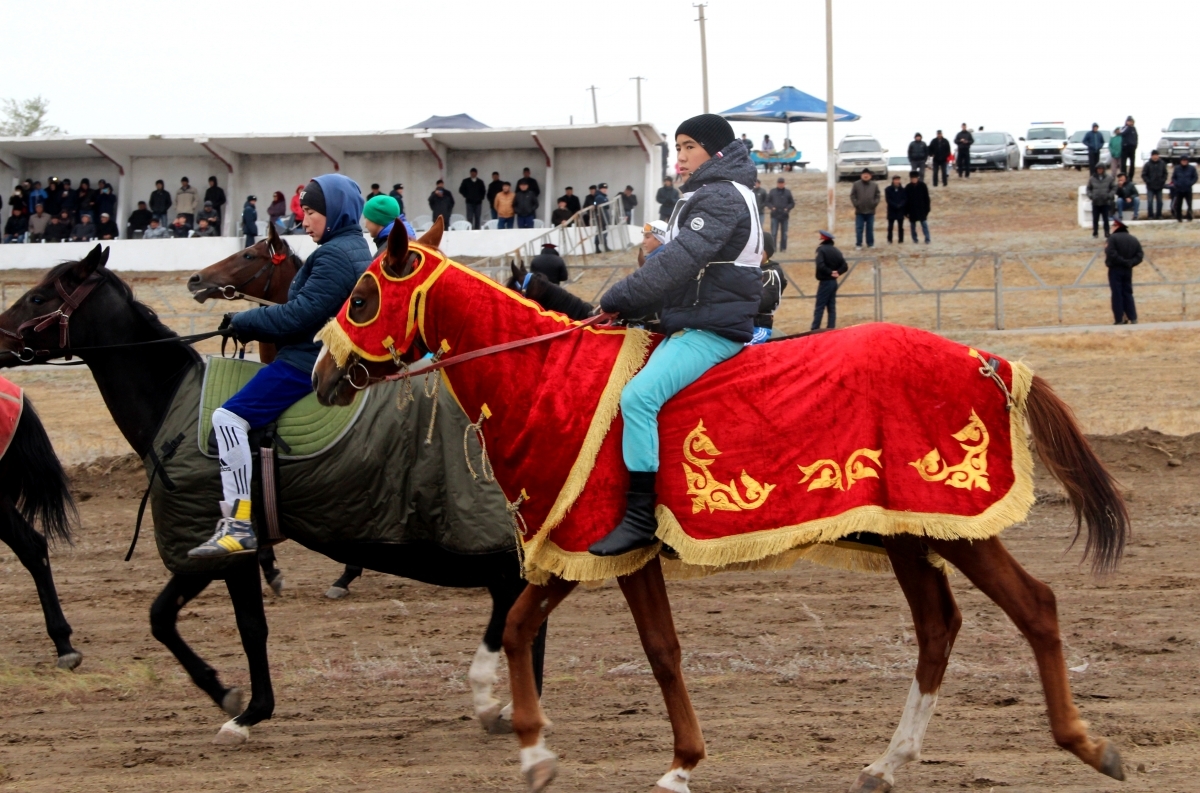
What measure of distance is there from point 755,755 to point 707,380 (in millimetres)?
1637

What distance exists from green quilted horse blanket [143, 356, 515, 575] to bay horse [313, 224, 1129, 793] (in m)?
0.93

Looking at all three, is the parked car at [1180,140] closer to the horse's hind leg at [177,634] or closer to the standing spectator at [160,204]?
the standing spectator at [160,204]

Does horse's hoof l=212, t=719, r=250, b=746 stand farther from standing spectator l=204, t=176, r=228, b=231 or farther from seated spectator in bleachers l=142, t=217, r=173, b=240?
seated spectator in bleachers l=142, t=217, r=173, b=240

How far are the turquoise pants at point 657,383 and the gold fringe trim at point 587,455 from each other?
6 cm

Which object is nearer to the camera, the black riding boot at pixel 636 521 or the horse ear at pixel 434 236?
the black riding boot at pixel 636 521

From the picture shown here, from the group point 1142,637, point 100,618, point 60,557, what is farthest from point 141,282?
point 1142,637

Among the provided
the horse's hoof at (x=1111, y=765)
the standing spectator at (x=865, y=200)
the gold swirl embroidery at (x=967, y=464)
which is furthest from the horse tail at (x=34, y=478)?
the standing spectator at (x=865, y=200)

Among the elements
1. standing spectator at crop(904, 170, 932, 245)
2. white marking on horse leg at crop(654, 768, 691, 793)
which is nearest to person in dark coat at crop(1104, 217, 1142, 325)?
standing spectator at crop(904, 170, 932, 245)

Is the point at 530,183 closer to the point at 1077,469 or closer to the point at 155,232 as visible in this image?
the point at 155,232

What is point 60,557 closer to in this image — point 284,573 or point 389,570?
point 284,573

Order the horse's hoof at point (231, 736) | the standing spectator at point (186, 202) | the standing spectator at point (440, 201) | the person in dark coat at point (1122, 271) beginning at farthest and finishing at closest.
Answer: the standing spectator at point (186, 202)
the standing spectator at point (440, 201)
the person in dark coat at point (1122, 271)
the horse's hoof at point (231, 736)

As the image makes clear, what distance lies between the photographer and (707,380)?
15.8ft

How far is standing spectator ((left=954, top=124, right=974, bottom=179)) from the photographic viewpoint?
37.0m

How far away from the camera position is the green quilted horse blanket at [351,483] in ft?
19.4
